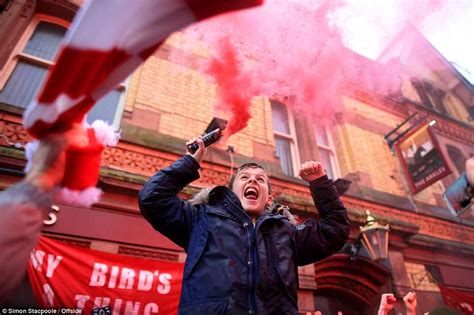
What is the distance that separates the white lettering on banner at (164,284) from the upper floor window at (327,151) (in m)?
5.42

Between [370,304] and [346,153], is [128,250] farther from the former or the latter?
[346,153]

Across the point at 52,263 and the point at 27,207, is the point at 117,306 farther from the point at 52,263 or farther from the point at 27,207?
the point at 27,207

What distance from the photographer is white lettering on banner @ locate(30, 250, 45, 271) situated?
3.35 meters

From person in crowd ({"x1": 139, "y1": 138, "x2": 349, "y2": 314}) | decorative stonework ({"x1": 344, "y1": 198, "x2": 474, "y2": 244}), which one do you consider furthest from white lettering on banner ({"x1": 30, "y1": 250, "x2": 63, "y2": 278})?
decorative stonework ({"x1": 344, "y1": 198, "x2": 474, "y2": 244})

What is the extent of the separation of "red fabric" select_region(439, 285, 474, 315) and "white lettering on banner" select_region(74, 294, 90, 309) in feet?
22.9

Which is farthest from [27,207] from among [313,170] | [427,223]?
[427,223]

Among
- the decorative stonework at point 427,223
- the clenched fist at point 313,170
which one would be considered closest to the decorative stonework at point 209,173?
the decorative stonework at point 427,223

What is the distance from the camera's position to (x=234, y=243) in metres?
1.89

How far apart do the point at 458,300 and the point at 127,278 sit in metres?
6.76

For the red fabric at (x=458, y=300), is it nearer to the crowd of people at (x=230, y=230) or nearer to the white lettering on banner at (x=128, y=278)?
the crowd of people at (x=230, y=230)

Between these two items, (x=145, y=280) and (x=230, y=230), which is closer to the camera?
(x=230, y=230)

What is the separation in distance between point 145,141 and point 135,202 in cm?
120

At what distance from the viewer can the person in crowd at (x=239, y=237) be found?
1688 millimetres

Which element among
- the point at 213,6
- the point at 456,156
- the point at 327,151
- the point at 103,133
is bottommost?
the point at 103,133
